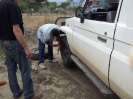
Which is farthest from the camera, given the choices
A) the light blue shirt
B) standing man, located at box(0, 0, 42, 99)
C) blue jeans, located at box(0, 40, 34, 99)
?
the light blue shirt

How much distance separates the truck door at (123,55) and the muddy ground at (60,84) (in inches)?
43.0

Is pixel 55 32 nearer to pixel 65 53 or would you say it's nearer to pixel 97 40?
pixel 65 53

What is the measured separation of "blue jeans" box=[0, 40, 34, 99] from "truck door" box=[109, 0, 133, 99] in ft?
4.74

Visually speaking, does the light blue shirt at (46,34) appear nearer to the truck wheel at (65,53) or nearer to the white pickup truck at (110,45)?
the truck wheel at (65,53)

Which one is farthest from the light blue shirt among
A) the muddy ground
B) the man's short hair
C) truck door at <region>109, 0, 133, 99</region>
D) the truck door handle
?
truck door at <region>109, 0, 133, 99</region>

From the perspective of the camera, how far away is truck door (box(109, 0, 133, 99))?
192cm

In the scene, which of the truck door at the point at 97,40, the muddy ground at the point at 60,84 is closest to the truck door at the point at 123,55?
the truck door at the point at 97,40

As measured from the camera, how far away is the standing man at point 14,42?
2543mm

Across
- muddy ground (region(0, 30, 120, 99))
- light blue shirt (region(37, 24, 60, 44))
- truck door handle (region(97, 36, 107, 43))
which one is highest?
truck door handle (region(97, 36, 107, 43))

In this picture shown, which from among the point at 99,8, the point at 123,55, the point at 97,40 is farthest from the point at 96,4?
the point at 123,55

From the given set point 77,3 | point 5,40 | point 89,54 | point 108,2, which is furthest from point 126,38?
point 77,3

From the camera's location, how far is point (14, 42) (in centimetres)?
276

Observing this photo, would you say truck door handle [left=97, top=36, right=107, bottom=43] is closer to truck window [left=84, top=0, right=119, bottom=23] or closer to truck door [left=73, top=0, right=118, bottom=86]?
truck door [left=73, top=0, right=118, bottom=86]

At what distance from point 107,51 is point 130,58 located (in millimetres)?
470
